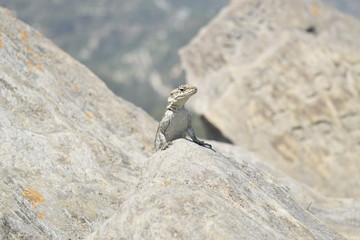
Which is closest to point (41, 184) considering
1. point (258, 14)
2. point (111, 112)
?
point (111, 112)

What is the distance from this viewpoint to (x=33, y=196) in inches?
479

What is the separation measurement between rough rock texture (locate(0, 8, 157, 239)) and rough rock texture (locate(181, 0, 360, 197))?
1154 cm

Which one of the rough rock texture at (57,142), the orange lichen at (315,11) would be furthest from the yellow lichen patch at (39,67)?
the orange lichen at (315,11)

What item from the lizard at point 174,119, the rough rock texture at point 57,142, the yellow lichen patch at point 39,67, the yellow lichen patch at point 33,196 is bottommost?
the yellow lichen patch at point 33,196

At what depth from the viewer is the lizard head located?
12.7 meters

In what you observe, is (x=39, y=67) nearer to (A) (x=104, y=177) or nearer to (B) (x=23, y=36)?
(B) (x=23, y=36)

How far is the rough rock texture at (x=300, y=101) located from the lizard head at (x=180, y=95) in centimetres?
1660

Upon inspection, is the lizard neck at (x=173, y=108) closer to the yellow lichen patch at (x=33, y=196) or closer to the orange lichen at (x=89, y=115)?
the yellow lichen patch at (x=33, y=196)

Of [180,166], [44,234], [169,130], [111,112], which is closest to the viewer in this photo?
[180,166]

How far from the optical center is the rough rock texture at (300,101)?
29.0 m

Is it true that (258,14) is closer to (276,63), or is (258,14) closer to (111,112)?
(276,63)

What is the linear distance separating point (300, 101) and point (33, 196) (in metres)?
22.0

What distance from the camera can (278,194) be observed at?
12078 mm

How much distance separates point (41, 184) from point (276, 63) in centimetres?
2226
